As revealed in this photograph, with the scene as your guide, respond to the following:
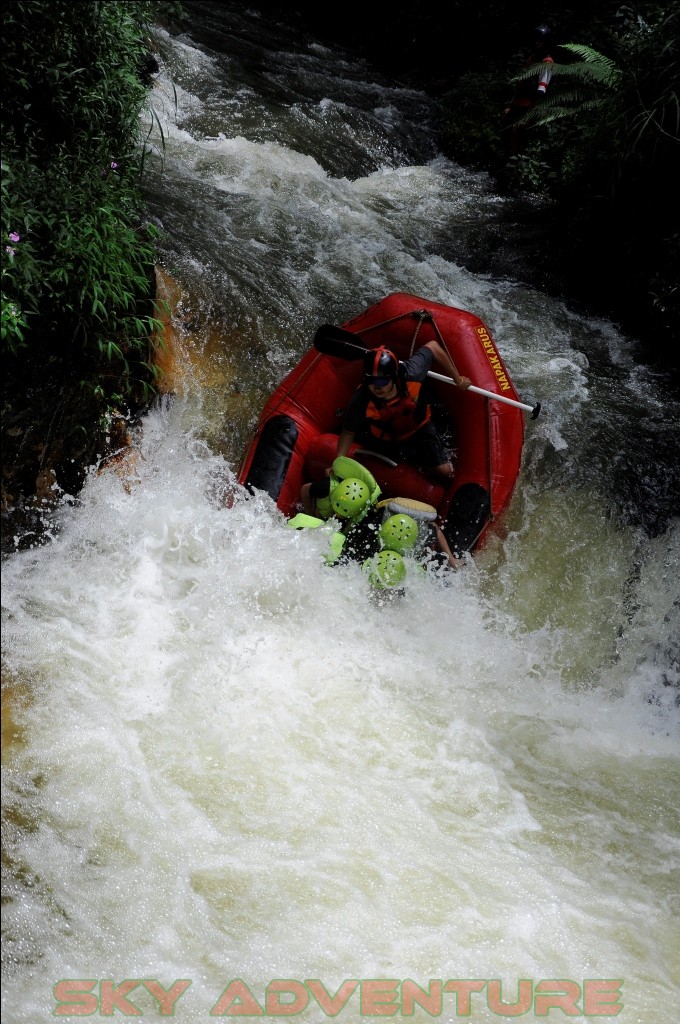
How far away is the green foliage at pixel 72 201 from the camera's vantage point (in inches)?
149

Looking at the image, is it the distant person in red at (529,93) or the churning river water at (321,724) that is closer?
the churning river water at (321,724)

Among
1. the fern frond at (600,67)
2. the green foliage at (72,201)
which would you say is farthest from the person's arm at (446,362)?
the fern frond at (600,67)

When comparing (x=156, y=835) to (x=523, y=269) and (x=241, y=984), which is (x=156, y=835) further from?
(x=523, y=269)

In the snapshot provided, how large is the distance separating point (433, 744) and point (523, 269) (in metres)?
4.36

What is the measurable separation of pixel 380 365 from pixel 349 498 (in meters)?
0.70

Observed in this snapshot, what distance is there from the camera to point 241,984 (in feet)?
8.39

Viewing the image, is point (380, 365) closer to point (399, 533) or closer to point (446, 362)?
point (446, 362)

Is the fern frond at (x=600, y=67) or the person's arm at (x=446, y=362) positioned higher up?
the fern frond at (x=600, y=67)

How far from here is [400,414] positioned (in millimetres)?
4188

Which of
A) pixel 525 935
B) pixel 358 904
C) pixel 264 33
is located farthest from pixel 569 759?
pixel 264 33

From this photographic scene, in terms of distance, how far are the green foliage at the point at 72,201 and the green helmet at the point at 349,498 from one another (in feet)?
4.21

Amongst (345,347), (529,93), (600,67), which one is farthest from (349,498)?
(529,93)

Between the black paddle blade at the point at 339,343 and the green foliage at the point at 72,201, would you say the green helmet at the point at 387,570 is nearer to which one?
the black paddle blade at the point at 339,343

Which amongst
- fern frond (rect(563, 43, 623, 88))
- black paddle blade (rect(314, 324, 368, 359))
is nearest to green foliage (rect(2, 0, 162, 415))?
black paddle blade (rect(314, 324, 368, 359))
